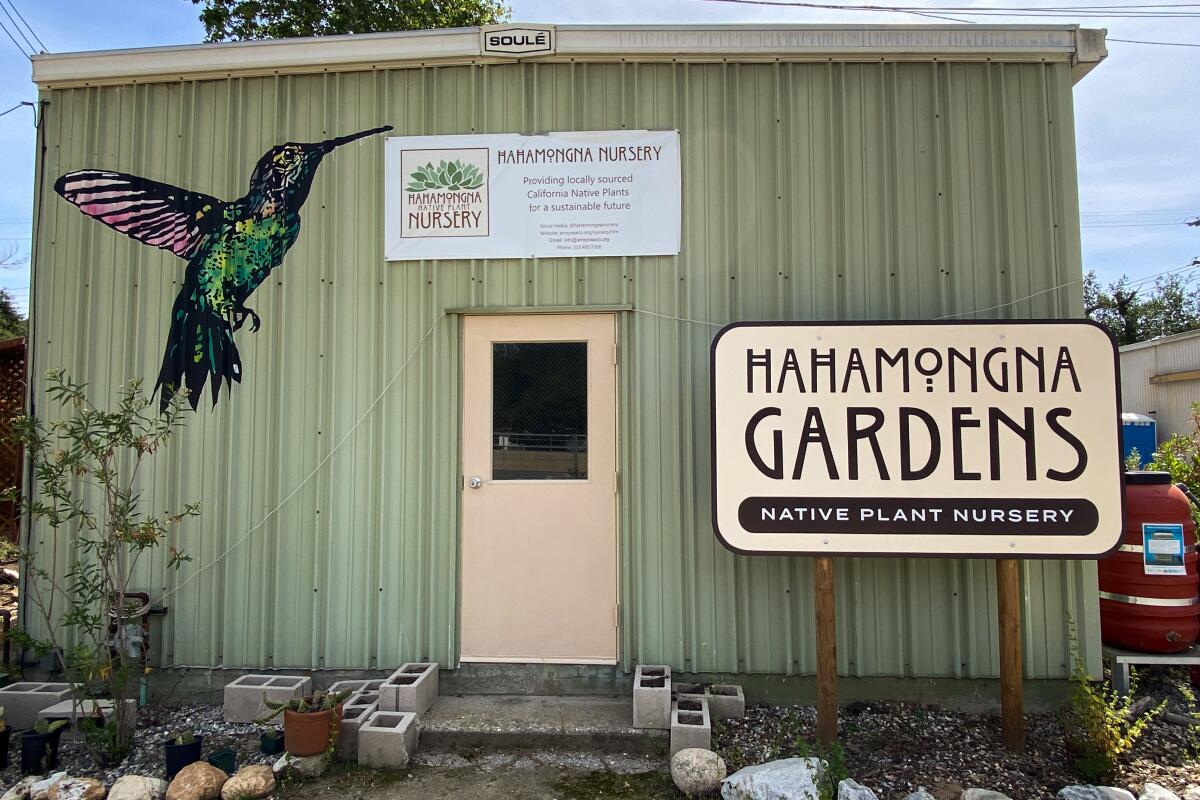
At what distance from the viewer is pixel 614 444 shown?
4.00 meters

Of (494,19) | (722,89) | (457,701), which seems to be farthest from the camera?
(494,19)

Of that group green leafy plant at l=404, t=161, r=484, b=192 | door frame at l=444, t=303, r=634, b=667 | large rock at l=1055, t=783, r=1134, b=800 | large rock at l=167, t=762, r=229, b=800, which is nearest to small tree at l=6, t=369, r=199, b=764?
large rock at l=167, t=762, r=229, b=800

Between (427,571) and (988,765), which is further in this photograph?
(427,571)

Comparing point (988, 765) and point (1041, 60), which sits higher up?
point (1041, 60)

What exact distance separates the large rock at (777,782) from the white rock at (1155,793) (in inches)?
51.5

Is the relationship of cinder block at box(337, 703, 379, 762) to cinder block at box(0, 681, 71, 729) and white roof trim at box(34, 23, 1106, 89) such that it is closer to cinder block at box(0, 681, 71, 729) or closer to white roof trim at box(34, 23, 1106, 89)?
cinder block at box(0, 681, 71, 729)

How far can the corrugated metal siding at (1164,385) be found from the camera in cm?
1380

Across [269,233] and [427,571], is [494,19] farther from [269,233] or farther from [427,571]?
[427,571]

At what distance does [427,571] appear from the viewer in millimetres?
4020

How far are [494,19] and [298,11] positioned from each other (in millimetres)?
3402

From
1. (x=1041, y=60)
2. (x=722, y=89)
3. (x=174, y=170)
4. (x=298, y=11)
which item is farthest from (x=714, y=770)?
(x=298, y=11)

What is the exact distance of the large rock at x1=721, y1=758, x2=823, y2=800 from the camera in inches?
111

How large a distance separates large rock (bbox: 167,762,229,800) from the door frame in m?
1.26

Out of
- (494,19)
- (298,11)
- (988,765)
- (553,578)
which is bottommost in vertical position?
(988,765)
